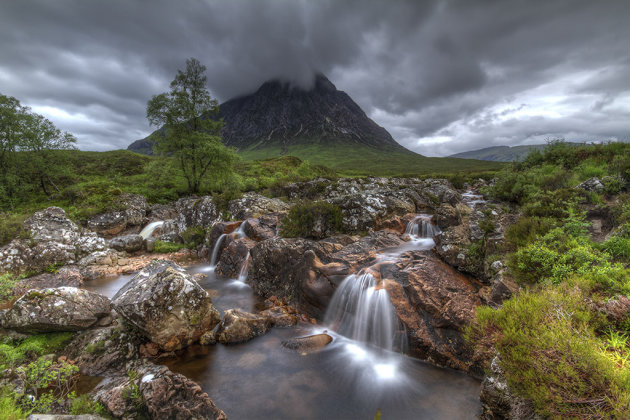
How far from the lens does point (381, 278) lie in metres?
9.67

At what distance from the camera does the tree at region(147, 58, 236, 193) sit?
84.5ft

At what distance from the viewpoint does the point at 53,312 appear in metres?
7.65

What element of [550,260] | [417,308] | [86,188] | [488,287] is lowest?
[417,308]

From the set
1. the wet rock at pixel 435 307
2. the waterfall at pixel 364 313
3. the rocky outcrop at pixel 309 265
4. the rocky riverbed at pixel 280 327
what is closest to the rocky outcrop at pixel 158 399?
the rocky riverbed at pixel 280 327

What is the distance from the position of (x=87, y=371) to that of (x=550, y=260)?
1348 cm

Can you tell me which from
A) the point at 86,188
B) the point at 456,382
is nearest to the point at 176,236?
the point at 86,188

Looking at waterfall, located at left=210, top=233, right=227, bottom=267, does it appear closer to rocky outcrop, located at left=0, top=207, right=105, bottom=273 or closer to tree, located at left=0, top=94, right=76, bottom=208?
rocky outcrop, located at left=0, top=207, right=105, bottom=273

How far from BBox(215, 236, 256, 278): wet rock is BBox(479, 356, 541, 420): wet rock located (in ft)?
41.7

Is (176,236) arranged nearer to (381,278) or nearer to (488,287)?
(381,278)

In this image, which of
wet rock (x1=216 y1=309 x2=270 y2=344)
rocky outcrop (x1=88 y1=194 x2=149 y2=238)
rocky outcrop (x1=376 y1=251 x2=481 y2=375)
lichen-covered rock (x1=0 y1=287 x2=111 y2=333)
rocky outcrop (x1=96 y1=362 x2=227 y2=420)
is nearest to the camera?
rocky outcrop (x1=96 y1=362 x2=227 y2=420)

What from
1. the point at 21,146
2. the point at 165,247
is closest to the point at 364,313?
the point at 165,247

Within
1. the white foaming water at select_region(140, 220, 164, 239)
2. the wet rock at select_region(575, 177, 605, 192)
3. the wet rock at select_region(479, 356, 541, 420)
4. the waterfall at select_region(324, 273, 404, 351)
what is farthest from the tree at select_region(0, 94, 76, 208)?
the wet rock at select_region(575, 177, 605, 192)

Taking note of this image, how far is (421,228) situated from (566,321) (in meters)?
11.7

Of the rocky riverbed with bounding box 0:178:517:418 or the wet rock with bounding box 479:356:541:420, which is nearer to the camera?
the wet rock with bounding box 479:356:541:420
